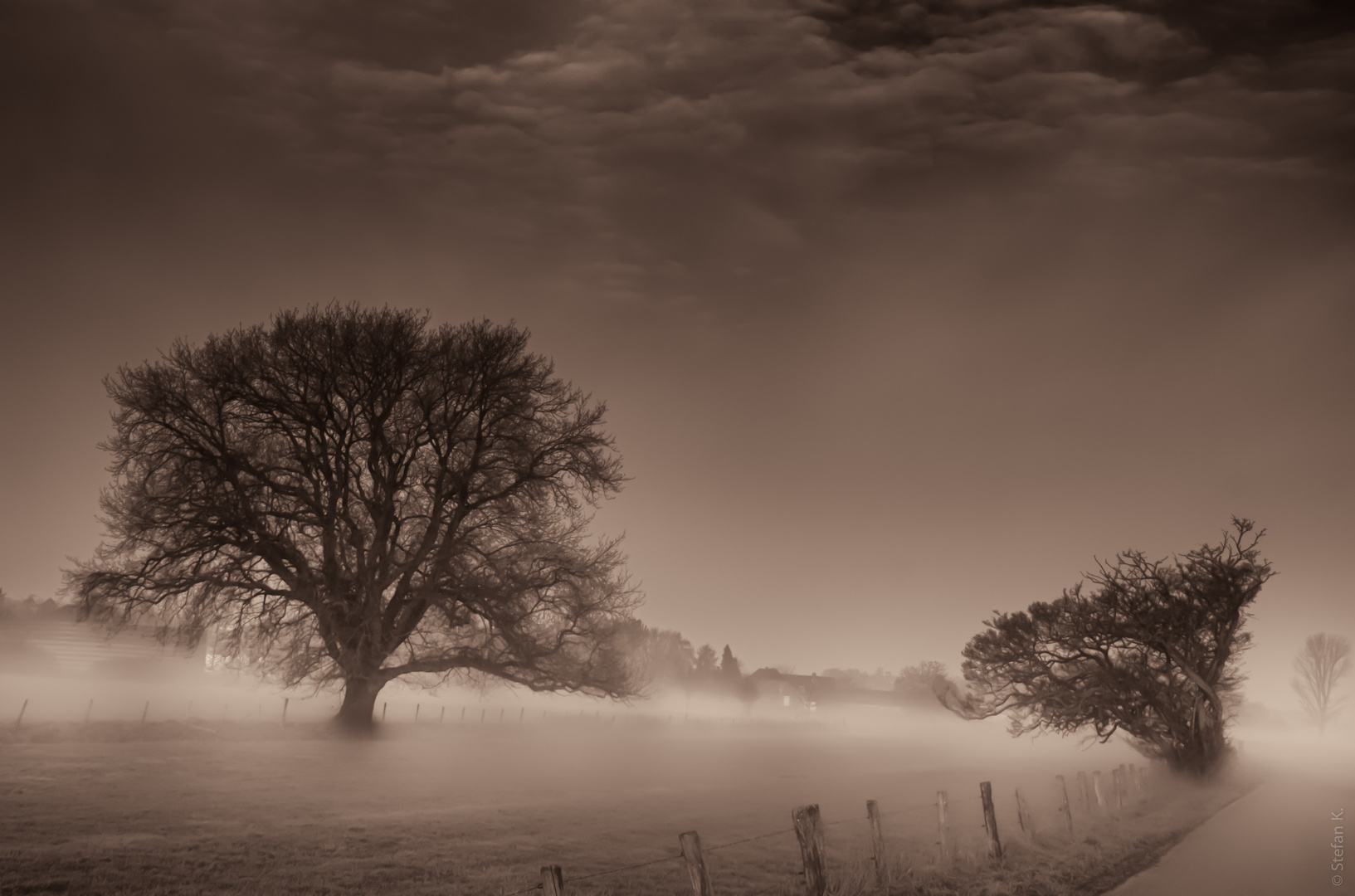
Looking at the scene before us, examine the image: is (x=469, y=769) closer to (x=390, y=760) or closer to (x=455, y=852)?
(x=390, y=760)

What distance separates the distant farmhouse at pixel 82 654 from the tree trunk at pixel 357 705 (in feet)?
165

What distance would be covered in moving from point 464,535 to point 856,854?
59.0 ft

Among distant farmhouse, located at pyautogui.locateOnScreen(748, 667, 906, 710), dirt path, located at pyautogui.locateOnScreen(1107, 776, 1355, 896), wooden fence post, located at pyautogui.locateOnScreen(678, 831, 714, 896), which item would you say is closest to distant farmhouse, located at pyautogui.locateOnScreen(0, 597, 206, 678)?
wooden fence post, located at pyautogui.locateOnScreen(678, 831, 714, 896)

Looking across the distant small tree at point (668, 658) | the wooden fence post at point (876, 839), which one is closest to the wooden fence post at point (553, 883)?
the wooden fence post at point (876, 839)

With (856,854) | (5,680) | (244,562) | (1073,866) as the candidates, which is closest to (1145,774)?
(1073,866)

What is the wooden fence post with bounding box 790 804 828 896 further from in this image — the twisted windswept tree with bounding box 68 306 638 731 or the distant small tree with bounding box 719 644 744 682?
the distant small tree with bounding box 719 644 744 682

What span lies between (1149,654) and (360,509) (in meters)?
30.6

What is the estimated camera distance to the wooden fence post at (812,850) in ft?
29.3

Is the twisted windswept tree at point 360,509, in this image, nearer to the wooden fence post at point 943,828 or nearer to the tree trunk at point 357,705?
the tree trunk at point 357,705

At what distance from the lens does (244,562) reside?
24.0 m

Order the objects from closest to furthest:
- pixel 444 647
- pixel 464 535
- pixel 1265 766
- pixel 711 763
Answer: pixel 464 535
pixel 444 647
pixel 711 763
pixel 1265 766

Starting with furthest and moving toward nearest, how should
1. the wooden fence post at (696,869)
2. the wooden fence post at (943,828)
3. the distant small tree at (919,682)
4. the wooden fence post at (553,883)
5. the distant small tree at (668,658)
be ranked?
the distant small tree at (919,682), the distant small tree at (668,658), the wooden fence post at (943,828), the wooden fence post at (696,869), the wooden fence post at (553,883)

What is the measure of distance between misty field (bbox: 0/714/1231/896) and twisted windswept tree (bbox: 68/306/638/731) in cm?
379

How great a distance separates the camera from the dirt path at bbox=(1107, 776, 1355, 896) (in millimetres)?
11047
